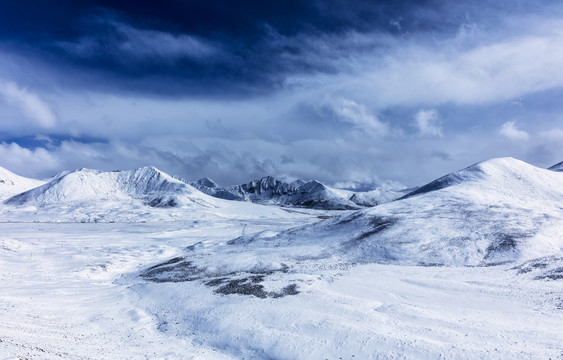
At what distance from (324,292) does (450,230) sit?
3292 cm

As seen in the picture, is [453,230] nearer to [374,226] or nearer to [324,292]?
[374,226]

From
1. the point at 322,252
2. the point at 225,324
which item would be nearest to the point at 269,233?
the point at 322,252

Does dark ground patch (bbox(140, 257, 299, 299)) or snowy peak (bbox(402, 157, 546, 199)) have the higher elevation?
snowy peak (bbox(402, 157, 546, 199))

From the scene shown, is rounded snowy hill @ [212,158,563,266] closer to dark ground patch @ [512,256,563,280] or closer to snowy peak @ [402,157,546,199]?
snowy peak @ [402,157,546,199]

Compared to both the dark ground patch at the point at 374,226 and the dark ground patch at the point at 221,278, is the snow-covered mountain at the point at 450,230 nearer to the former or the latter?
the dark ground patch at the point at 374,226

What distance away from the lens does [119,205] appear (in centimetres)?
19912

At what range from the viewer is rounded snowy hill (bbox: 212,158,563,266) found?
48469 mm

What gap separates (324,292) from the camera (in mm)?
33219

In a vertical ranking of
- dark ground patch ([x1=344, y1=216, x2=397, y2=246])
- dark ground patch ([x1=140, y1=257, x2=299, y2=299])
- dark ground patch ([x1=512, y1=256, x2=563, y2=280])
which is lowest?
dark ground patch ([x1=140, y1=257, x2=299, y2=299])

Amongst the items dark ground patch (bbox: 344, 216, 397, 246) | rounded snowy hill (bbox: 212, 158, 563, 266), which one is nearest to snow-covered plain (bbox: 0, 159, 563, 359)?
rounded snowy hill (bbox: 212, 158, 563, 266)

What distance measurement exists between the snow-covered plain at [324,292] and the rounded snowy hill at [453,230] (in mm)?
311

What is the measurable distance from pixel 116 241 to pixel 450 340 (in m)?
82.3

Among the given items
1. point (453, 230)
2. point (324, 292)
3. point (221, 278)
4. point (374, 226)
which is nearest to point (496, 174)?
point (453, 230)

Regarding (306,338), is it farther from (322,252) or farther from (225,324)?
(322,252)
